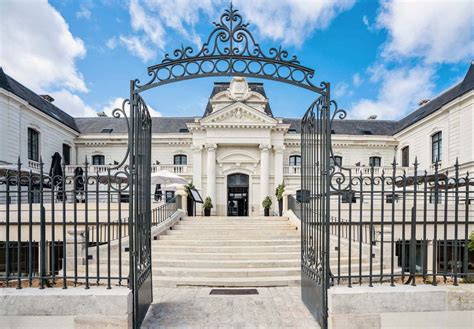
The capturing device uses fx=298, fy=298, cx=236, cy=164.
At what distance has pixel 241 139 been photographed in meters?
23.0

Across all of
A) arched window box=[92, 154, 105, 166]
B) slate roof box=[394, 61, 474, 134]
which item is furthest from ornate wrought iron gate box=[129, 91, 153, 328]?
arched window box=[92, 154, 105, 166]

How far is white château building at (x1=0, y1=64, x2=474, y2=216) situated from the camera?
19406mm

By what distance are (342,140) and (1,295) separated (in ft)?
85.8

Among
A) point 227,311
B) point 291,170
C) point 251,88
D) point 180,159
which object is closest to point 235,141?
point 291,170

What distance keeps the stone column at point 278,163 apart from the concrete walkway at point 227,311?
1749cm

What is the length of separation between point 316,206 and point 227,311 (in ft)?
7.37

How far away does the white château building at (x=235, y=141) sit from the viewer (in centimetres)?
1941

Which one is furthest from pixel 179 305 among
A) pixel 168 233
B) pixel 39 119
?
pixel 39 119

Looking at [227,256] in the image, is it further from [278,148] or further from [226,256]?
[278,148]

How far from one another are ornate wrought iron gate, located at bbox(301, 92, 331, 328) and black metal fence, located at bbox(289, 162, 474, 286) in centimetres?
7

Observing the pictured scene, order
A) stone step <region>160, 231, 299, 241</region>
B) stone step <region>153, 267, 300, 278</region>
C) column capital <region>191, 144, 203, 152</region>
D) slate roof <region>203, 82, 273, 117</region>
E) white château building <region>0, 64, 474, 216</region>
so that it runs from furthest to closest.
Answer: slate roof <region>203, 82, 273, 117</region> → column capital <region>191, 144, 203, 152</region> → white château building <region>0, 64, 474, 216</region> → stone step <region>160, 231, 299, 241</region> → stone step <region>153, 267, 300, 278</region>

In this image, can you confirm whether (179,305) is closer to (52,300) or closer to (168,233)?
(52,300)

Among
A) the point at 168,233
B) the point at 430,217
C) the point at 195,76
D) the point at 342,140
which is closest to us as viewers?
the point at 195,76

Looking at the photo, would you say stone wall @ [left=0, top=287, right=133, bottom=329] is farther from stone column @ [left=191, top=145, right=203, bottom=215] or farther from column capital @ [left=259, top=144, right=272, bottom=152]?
column capital @ [left=259, top=144, right=272, bottom=152]
